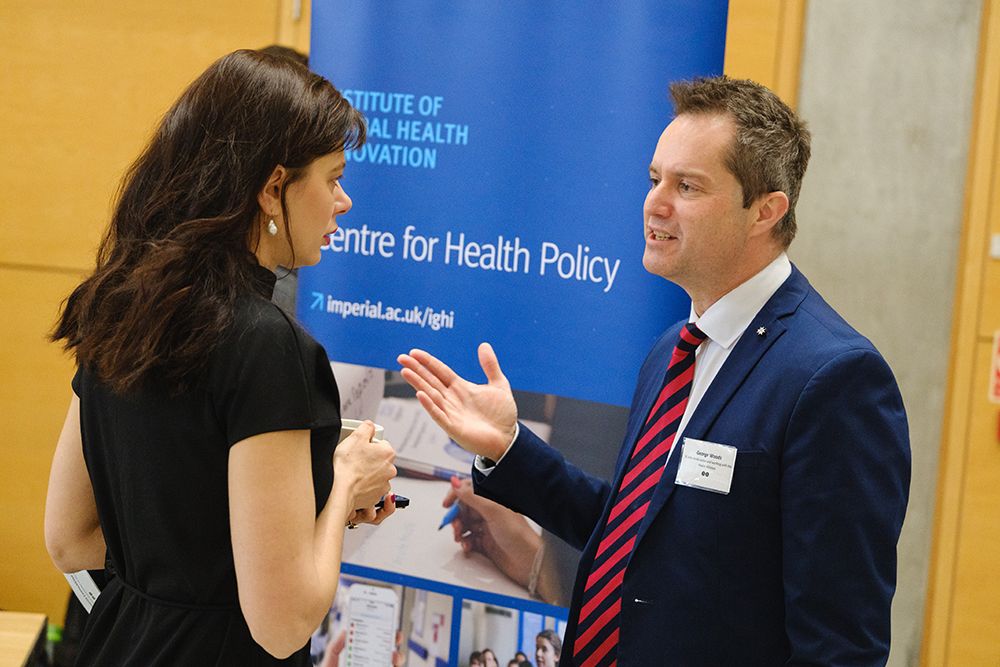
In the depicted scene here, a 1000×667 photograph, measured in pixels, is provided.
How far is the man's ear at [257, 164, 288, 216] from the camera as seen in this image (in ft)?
5.10

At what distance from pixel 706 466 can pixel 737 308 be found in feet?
1.01

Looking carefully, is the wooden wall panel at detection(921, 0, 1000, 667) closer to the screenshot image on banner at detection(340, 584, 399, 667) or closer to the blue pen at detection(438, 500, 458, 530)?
the blue pen at detection(438, 500, 458, 530)

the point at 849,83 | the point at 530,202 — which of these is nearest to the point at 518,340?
the point at 530,202

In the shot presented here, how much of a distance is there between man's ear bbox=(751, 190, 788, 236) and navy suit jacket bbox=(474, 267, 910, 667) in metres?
0.10

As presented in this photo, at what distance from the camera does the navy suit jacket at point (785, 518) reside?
65.4 inches

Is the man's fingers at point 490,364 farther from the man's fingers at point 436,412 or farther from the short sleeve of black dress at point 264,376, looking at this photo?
the short sleeve of black dress at point 264,376

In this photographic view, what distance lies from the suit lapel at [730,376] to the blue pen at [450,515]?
1.24 meters

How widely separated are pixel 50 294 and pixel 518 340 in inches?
97.6

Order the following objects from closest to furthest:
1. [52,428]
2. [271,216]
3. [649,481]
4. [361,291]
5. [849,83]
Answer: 1. [271,216]
2. [649,481]
3. [361,291]
4. [849,83]
5. [52,428]

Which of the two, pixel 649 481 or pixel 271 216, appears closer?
pixel 271 216

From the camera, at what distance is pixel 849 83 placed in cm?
335

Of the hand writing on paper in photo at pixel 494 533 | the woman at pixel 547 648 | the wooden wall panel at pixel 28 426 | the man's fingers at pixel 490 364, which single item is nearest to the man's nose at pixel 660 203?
the man's fingers at pixel 490 364

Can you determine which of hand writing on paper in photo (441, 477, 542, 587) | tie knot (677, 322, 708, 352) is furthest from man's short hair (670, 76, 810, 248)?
hand writing on paper in photo (441, 477, 542, 587)

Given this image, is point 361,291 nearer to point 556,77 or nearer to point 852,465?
point 556,77
